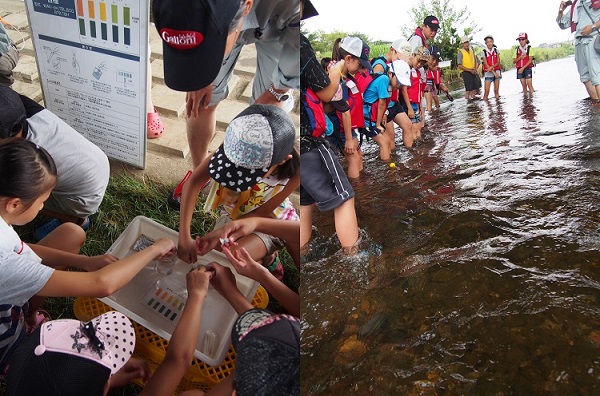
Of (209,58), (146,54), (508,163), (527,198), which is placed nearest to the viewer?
(209,58)

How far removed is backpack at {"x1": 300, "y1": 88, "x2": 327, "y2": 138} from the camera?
2.28ft

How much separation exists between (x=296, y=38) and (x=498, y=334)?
0.56m

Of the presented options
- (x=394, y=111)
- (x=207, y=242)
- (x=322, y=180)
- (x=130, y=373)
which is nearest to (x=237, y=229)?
(x=207, y=242)

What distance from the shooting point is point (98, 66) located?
0.83 meters

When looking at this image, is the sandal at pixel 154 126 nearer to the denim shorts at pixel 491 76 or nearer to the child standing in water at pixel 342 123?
the child standing in water at pixel 342 123

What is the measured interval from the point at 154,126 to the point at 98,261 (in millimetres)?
292

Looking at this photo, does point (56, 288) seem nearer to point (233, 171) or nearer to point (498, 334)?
point (233, 171)

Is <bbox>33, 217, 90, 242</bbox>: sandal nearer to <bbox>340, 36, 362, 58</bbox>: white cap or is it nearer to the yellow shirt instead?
<bbox>340, 36, 362, 58</bbox>: white cap

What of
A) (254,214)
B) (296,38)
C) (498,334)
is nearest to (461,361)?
(498,334)

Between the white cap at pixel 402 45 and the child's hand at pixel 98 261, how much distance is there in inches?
28.2

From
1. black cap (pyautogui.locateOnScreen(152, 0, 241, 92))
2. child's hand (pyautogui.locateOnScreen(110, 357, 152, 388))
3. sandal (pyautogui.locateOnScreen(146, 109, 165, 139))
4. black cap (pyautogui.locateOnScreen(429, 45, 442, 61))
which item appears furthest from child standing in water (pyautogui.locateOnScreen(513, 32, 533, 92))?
child's hand (pyautogui.locateOnScreen(110, 357, 152, 388))

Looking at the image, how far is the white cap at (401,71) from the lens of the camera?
110cm

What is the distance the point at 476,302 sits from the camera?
0.78 meters

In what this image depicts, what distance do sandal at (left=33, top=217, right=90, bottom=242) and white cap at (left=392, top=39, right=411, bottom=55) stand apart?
752 millimetres
